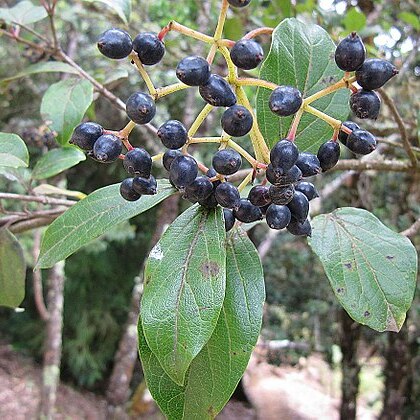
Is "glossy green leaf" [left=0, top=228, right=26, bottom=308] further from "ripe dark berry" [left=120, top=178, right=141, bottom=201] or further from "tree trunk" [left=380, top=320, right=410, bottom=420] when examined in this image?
"tree trunk" [left=380, top=320, right=410, bottom=420]

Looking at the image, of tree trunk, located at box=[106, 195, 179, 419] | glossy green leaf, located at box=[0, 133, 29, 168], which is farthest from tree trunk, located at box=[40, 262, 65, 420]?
glossy green leaf, located at box=[0, 133, 29, 168]

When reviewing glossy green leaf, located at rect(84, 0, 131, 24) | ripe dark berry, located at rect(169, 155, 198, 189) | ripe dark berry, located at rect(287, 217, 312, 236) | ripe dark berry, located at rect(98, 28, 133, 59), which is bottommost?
glossy green leaf, located at rect(84, 0, 131, 24)

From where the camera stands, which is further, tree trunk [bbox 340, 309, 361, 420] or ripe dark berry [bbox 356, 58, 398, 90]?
tree trunk [bbox 340, 309, 361, 420]

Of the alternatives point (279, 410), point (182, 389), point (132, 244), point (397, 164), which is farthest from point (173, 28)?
point (132, 244)

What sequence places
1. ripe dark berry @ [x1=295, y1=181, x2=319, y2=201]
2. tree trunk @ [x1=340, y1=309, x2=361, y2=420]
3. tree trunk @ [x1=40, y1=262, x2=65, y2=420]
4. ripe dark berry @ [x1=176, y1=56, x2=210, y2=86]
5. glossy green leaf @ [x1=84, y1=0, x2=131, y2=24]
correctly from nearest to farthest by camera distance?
1. ripe dark berry @ [x1=176, y1=56, x2=210, y2=86]
2. ripe dark berry @ [x1=295, y1=181, x2=319, y2=201]
3. glossy green leaf @ [x1=84, y1=0, x2=131, y2=24]
4. tree trunk @ [x1=340, y1=309, x2=361, y2=420]
5. tree trunk @ [x1=40, y1=262, x2=65, y2=420]

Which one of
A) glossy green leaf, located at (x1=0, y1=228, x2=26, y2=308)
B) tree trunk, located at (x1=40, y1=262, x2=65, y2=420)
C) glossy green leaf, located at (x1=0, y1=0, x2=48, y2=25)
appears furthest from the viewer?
tree trunk, located at (x1=40, y1=262, x2=65, y2=420)

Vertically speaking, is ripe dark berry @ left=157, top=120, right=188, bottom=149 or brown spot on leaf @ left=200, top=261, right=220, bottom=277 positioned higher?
ripe dark berry @ left=157, top=120, right=188, bottom=149

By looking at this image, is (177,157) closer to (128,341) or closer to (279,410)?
(128,341)
